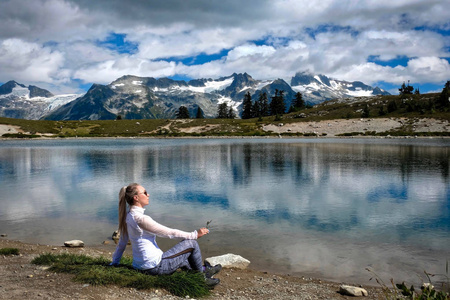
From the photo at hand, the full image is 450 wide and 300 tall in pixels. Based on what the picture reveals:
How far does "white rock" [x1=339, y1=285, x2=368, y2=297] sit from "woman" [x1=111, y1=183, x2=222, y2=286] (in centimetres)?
348

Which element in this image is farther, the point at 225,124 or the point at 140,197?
the point at 225,124

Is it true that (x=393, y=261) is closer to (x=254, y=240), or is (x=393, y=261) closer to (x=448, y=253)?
(x=448, y=253)

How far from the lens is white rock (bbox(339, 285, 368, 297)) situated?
9469 millimetres

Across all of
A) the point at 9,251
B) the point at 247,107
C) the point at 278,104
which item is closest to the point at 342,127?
the point at 278,104

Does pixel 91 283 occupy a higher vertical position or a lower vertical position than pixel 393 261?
higher

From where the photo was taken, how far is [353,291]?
31.2 feet

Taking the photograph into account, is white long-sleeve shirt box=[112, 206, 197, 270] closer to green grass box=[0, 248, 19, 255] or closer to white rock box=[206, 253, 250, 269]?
white rock box=[206, 253, 250, 269]

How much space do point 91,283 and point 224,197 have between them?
14820 mm

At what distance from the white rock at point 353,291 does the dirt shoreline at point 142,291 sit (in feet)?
0.55

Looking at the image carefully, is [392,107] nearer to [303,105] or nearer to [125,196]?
[303,105]

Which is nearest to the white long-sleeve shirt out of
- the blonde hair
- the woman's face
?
the woman's face

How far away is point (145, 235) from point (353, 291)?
581 cm

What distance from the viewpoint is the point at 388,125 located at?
404 ft

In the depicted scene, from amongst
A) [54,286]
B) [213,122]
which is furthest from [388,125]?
[54,286]
